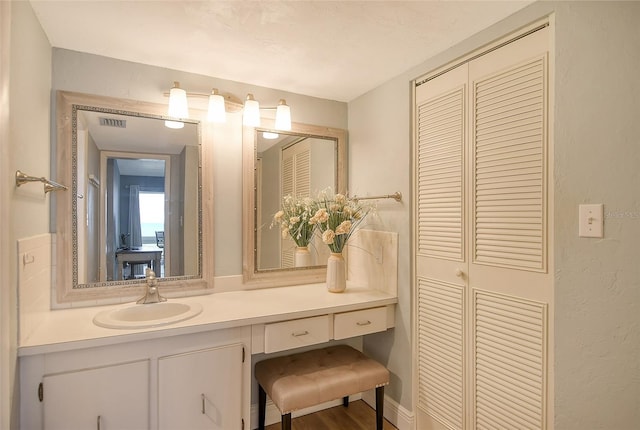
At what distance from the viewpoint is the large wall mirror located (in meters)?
1.80

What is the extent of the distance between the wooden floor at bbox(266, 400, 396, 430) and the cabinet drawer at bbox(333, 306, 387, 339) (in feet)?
2.06

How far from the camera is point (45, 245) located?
165 centimetres

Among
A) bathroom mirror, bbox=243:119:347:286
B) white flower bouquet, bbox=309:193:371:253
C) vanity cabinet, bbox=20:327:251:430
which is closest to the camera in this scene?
vanity cabinet, bbox=20:327:251:430

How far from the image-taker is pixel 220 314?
1739mm

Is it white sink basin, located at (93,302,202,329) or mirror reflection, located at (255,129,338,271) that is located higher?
mirror reflection, located at (255,129,338,271)

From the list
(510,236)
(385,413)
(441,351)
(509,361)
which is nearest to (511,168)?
(510,236)

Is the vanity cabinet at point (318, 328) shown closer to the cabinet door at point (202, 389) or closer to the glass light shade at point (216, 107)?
the cabinet door at point (202, 389)

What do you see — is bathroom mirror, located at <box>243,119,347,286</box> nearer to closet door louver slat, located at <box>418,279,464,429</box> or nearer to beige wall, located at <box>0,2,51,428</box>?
closet door louver slat, located at <box>418,279,464,429</box>

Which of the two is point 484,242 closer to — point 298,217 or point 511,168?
point 511,168

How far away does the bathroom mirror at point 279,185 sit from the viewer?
7.39ft

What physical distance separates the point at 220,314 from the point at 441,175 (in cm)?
135

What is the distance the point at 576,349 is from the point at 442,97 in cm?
130

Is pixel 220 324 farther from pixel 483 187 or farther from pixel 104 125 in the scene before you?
pixel 483 187

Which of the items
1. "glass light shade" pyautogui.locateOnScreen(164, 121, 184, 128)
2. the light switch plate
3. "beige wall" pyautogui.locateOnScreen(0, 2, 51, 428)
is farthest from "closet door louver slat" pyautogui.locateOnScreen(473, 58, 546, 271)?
"beige wall" pyautogui.locateOnScreen(0, 2, 51, 428)
